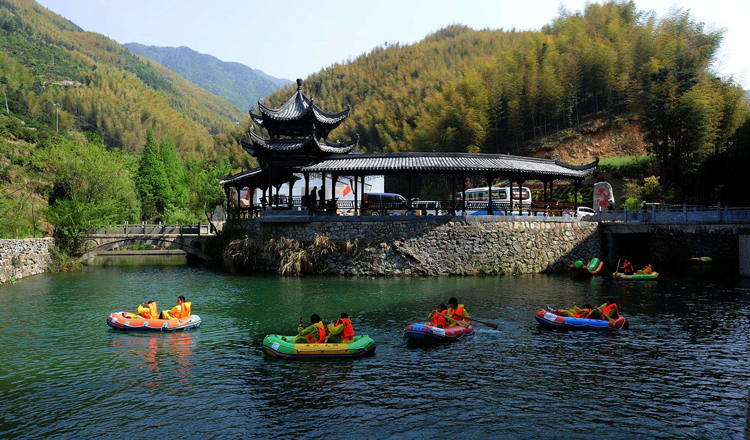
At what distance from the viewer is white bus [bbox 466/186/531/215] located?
30.0 metres

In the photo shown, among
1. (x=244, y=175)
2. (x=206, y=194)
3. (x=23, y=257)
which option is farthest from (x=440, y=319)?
(x=206, y=194)

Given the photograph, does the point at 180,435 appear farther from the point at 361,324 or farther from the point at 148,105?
the point at 148,105

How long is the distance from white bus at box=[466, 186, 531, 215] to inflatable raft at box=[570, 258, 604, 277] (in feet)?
13.5

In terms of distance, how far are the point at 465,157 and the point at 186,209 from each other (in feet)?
120

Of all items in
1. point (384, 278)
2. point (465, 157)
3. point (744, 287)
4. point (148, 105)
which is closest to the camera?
point (744, 287)

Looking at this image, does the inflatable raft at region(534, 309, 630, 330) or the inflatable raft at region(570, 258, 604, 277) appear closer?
the inflatable raft at region(534, 309, 630, 330)

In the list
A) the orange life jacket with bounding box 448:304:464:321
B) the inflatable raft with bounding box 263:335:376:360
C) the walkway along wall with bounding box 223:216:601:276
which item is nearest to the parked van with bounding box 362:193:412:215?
the walkway along wall with bounding box 223:216:601:276

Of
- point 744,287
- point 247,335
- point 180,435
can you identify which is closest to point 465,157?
point 744,287

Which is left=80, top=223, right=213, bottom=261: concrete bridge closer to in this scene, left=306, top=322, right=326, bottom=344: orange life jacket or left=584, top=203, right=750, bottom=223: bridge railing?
left=584, top=203, right=750, bottom=223: bridge railing

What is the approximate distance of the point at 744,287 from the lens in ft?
79.1

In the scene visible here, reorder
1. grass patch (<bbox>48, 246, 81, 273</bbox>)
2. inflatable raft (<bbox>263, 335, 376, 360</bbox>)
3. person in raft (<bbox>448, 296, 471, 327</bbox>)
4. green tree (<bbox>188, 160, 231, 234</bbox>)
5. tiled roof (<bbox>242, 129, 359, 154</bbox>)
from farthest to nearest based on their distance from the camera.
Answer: green tree (<bbox>188, 160, 231, 234</bbox>) → grass patch (<bbox>48, 246, 81, 273</bbox>) → tiled roof (<bbox>242, 129, 359, 154</bbox>) → person in raft (<bbox>448, 296, 471, 327</bbox>) → inflatable raft (<bbox>263, 335, 376, 360</bbox>)

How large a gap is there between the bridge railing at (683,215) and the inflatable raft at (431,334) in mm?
17834

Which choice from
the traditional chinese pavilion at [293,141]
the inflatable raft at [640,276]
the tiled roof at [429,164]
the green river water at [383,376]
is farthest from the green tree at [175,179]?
the inflatable raft at [640,276]

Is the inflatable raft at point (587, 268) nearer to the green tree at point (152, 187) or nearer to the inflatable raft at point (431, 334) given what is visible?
the inflatable raft at point (431, 334)
